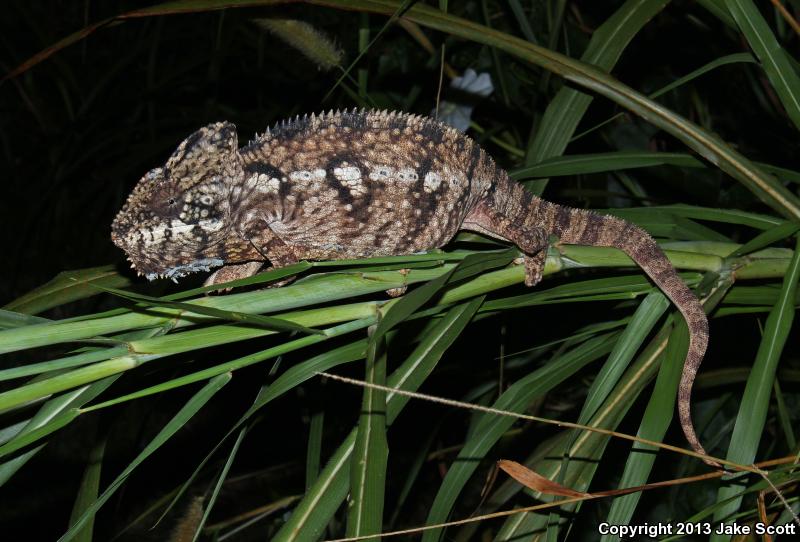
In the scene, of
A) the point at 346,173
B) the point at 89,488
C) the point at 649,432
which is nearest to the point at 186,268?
the point at 346,173

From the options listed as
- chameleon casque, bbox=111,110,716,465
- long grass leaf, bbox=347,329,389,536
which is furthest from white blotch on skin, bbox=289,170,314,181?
long grass leaf, bbox=347,329,389,536

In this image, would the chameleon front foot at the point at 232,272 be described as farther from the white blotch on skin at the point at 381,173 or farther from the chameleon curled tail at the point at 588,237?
the chameleon curled tail at the point at 588,237

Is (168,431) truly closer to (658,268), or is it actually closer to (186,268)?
(186,268)

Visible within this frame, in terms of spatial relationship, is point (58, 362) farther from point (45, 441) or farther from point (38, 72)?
point (38, 72)

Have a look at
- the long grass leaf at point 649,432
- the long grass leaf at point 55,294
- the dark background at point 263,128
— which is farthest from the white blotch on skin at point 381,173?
the long grass leaf at point 649,432

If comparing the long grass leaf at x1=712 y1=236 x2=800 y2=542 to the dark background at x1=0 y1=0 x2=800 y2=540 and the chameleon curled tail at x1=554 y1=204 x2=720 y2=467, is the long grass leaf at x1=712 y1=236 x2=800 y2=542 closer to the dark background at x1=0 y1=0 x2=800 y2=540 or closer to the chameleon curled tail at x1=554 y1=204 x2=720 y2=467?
the chameleon curled tail at x1=554 y1=204 x2=720 y2=467

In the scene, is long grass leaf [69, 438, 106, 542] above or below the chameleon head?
below

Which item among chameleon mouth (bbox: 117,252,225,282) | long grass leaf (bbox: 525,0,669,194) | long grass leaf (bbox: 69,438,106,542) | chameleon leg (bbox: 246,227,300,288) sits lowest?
long grass leaf (bbox: 69,438,106,542)

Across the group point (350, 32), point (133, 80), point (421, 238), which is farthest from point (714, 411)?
point (133, 80)
